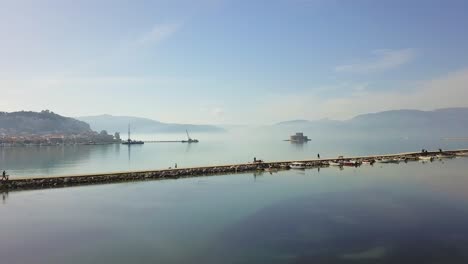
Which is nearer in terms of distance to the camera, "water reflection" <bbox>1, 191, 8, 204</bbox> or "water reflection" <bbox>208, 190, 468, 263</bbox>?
"water reflection" <bbox>208, 190, 468, 263</bbox>

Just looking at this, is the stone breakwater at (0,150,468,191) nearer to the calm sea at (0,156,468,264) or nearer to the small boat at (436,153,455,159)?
the calm sea at (0,156,468,264)

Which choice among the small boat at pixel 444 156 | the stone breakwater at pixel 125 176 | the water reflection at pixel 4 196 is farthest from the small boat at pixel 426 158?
the water reflection at pixel 4 196

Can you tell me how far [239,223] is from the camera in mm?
36031

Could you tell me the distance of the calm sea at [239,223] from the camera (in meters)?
27.4

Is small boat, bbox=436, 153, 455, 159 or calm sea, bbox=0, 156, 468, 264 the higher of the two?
small boat, bbox=436, 153, 455, 159

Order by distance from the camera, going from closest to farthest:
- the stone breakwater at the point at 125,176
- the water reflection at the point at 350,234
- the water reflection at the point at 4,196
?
the water reflection at the point at 350,234 < the water reflection at the point at 4,196 < the stone breakwater at the point at 125,176

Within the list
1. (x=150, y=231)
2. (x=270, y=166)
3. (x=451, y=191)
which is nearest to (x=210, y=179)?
(x=270, y=166)

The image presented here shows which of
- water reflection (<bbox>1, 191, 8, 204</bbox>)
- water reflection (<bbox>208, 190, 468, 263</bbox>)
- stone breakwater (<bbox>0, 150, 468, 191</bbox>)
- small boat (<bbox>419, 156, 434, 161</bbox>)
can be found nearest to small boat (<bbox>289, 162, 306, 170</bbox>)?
stone breakwater (<bbox>0, 150, 468, 191</bbox>)

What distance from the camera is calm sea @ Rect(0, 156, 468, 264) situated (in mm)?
27406

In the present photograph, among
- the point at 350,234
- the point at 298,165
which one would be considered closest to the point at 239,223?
the point at 350,234

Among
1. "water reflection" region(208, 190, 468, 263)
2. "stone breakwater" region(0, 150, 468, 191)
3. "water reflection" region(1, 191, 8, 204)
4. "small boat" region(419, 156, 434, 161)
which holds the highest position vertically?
"small boat" region(419, 156, 434, 161)

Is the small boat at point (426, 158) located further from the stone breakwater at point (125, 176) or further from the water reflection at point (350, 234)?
the water reflection at point (350, 234)

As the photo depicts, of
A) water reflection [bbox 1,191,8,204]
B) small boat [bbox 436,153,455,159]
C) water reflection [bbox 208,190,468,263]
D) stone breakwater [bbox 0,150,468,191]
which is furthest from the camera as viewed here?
small boat [bbox 436,153,455,159]

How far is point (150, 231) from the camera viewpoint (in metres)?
33.5
